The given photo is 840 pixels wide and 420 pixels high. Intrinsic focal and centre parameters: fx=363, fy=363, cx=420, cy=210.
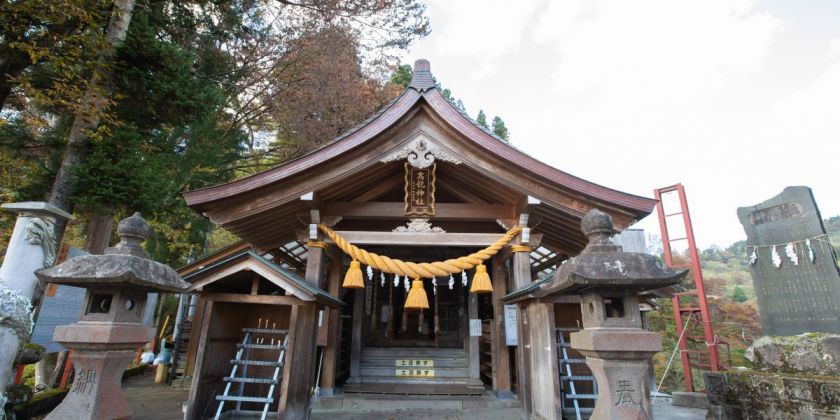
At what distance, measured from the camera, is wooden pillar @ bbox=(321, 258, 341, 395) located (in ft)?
23.3

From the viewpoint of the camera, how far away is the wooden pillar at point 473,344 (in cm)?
867

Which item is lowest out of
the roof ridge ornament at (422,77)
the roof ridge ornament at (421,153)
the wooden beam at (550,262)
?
the wooden beam at (550,262)

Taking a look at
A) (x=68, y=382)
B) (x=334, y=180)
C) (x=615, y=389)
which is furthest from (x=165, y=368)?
(x=615, y=389)

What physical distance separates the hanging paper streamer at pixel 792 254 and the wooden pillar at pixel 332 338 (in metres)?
10.0

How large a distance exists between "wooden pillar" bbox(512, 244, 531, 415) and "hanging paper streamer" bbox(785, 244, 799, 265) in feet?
20.9

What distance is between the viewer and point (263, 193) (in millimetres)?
6484

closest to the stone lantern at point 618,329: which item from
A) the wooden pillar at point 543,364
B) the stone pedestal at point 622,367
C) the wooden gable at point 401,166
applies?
the stone pedestal at point 622,367

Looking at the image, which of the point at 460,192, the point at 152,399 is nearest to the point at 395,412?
the point at 460,192

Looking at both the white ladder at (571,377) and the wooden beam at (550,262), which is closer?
the white ladder at (571,377)

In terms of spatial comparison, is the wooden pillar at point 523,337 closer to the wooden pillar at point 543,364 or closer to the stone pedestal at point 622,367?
the wooden pillar at point 543,364

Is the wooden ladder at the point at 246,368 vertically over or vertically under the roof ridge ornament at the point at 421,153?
under

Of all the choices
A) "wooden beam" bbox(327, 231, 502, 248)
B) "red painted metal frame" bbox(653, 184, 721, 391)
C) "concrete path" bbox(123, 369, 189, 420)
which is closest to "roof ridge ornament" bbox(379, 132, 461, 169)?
"wooden beam" bbox(327, 231, 502, 248)

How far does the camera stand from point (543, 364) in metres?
5.67

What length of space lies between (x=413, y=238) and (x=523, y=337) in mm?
2695
